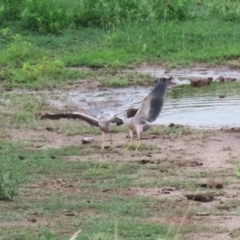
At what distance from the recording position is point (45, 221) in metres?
6.07

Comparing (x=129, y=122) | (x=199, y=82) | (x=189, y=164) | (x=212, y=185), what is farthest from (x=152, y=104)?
(x=199, y=82)

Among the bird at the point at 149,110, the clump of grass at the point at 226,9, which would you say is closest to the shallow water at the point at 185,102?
the bird at the point at 149,110

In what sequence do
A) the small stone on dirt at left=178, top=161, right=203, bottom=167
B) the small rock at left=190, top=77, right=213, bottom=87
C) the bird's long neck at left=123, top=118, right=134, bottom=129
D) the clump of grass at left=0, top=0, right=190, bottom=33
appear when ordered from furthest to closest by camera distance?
the clump of grass at left=0, top=0, right=190, bottom=33, the small rock at left=190, top=77, right=213, bottom=87, the bird's long neck at left=123, top=118, right=134, bottom=129, the small stone on dirt at left=178, top=161, right=203, bottom=167

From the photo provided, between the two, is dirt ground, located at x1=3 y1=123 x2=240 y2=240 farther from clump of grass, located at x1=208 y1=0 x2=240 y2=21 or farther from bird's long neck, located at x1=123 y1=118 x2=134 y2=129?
clump of grass, located at x1=208 y1=0 x2=240 y2=21

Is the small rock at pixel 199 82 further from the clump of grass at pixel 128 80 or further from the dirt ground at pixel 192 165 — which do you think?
the dirt ground at pixel 192 165

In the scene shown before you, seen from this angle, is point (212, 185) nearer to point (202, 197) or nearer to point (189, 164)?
point (202, 197)

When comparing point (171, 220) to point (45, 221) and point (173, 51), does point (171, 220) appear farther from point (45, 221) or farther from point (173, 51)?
point (173, 51)

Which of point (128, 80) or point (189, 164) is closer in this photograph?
point (189, 164)

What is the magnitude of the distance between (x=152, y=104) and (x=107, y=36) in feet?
21.4

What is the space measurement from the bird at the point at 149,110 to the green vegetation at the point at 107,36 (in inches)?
163

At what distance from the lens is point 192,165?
8023 millimetres

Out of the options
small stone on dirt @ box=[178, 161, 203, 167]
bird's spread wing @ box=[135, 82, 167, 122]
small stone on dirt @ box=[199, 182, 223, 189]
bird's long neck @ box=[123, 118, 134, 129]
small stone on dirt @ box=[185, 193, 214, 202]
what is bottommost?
small stone on dirt @ box=[178, 161, 203, 167]

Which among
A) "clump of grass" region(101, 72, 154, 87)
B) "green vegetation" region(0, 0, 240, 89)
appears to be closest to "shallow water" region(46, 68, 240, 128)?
"clump of grass" region(101, 72, 154, 87)

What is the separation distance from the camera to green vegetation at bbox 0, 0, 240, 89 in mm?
13420
